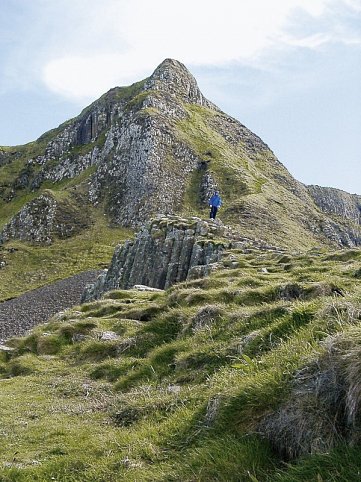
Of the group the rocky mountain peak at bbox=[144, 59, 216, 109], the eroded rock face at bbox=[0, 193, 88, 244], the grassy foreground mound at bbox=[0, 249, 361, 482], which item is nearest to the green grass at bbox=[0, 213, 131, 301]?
the eroded rock face at bbox=[0, 193, 88, 244]

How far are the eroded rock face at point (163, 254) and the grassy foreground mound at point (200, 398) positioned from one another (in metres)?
21.2

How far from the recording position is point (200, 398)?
29.8 feet

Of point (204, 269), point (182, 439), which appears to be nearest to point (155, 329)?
Answer: point (182, 439)

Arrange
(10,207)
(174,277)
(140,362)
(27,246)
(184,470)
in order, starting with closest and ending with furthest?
Result: (184,470)
(140,362)
(174,277)
(27,246)
(10,207)

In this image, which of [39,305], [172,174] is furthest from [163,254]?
[172,174]

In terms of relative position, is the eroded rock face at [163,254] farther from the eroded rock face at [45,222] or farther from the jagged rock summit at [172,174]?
the eroded rock face at [45,222]

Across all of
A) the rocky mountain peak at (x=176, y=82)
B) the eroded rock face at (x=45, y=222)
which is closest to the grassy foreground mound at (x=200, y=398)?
the eroded rock face at (x=45, y=222)

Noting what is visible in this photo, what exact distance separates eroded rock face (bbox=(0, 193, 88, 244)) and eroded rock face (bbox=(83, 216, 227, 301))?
56786 millimetres

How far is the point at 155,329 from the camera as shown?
56.2 ft

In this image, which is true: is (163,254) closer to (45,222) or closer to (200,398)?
(200,398)

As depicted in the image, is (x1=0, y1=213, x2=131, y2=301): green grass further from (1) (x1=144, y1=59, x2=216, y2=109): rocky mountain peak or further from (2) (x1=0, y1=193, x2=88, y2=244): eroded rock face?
(1) (x1=144, y1=59, x2=216, y2=109): rocky mountain peak

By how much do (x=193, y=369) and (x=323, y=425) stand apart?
6.33 m

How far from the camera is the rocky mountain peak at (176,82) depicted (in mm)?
155875

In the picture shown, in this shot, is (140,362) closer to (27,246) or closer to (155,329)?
(155,329)
